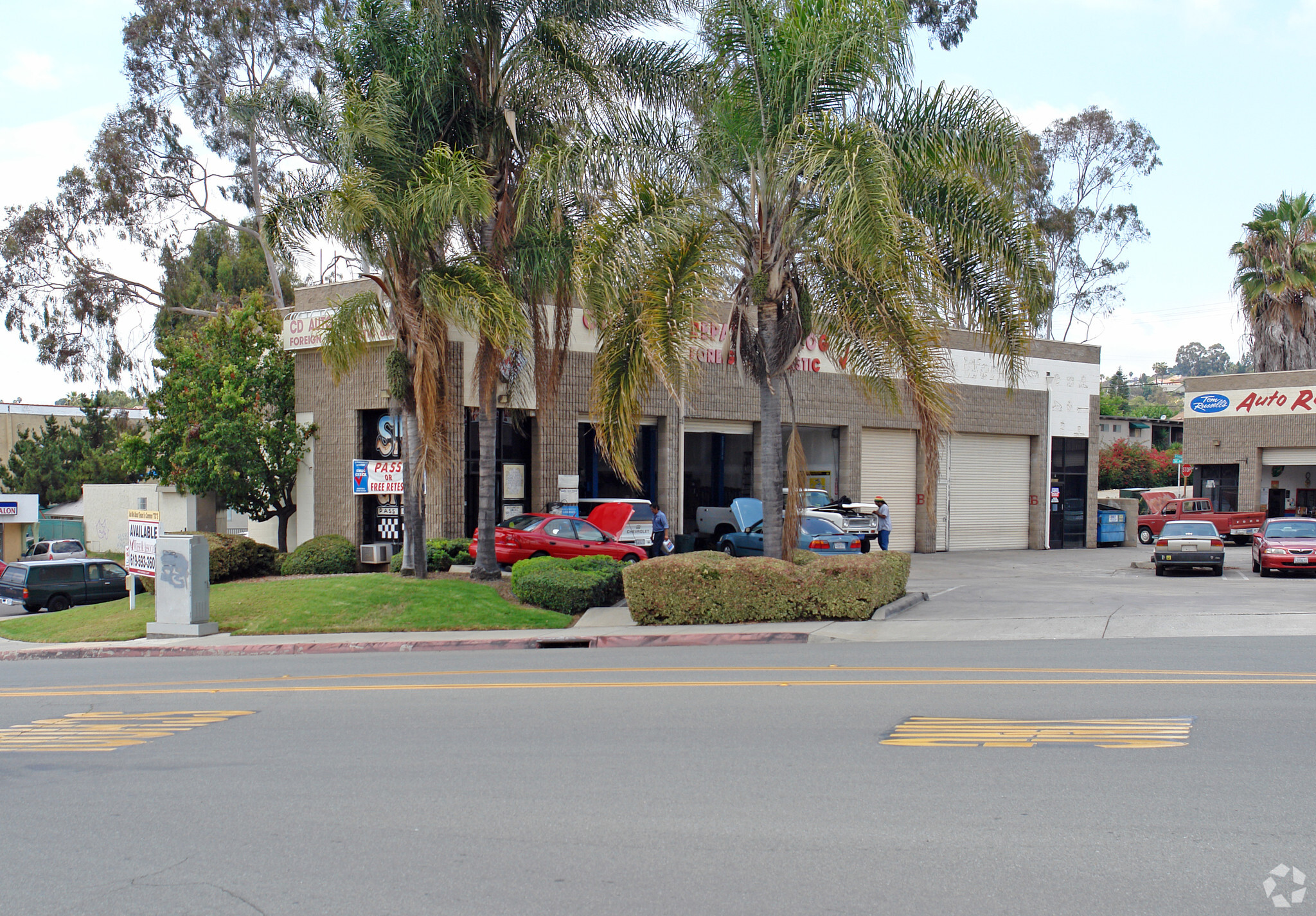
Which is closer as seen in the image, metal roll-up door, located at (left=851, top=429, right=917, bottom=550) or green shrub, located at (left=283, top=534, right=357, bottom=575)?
green shrub, located at (left=283, top=534, right=357, bottom=575)

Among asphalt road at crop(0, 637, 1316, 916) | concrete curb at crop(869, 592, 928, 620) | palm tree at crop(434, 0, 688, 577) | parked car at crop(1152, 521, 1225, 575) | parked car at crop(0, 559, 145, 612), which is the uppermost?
palm tree at crop(434, 0, 688, 577)

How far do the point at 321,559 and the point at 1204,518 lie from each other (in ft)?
100

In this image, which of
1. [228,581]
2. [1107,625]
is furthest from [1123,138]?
[228,581]

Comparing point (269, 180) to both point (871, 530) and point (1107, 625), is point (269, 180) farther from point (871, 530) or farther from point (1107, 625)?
point (1107, 625)

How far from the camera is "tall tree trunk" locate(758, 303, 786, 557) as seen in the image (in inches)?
636

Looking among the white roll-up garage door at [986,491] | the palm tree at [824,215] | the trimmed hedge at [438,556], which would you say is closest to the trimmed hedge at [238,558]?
the trimmed hedge at [438,556]

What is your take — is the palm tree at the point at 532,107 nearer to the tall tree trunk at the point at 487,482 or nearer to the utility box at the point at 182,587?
the tall tree trunk at the point at 487,482

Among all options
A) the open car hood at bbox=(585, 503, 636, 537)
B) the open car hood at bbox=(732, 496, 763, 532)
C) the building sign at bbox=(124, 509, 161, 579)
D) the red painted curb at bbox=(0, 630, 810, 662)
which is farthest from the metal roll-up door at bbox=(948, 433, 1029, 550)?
the building sign at bbox=(124, 509, 161, 579)

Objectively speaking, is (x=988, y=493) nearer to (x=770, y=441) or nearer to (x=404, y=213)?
(x=770, y=441)

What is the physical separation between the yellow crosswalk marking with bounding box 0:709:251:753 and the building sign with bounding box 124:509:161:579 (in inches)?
359

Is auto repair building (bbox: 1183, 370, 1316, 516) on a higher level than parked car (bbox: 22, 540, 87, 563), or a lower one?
higher

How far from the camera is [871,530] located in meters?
24.8

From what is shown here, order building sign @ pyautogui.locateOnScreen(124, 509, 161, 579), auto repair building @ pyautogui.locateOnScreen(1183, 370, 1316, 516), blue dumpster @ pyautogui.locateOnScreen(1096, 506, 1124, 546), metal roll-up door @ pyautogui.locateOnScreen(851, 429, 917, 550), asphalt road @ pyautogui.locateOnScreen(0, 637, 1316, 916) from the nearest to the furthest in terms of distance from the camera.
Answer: asphalt road @ pyautogui.locateOnScreen(0, 637, 1316, 916) < building sign @ pyautogui.locateOnScreen(124, 509, 161, 579) < metal roll-up door @ pyautogui.locateOnScreen(851, 429, 917, 550) < blue dumpster @ pyautogui.locateOnScreen(1096, 506, 1124, 546) < auto repair building @ pyautogui.locateOnScreen(1183, 370, 1316, 516)

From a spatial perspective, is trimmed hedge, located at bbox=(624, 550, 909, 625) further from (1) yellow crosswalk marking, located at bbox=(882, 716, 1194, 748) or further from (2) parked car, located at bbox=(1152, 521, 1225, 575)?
(2) parked car, located at bbox=(1152, 521, 1225, 575)
